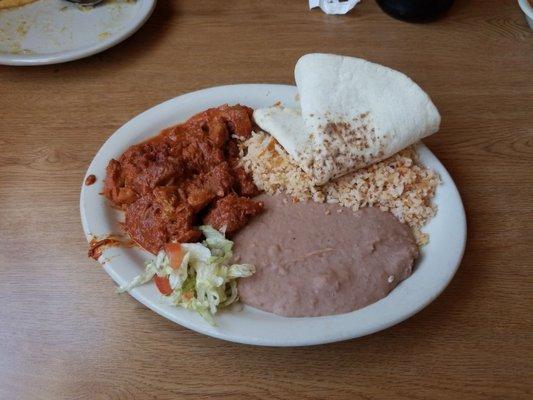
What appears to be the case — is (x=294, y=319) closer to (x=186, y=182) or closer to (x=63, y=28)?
(x=186, y=182)

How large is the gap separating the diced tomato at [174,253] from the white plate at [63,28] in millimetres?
968

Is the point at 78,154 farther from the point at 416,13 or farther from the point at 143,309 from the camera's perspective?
the point at 416,13

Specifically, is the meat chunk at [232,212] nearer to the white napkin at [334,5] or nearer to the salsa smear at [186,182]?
the salsa smear at [186,182]

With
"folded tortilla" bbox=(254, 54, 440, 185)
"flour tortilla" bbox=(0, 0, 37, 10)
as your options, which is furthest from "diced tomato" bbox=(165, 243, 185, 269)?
"flour tortilla" bbox=(0, 0, 37, 10)

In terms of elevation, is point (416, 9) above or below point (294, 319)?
above

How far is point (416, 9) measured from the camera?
2111mm

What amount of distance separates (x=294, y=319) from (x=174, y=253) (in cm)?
31

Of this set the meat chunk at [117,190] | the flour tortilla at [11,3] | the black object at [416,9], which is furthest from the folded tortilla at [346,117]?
the flour tortilla at [11,3]

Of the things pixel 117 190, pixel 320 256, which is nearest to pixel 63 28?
pixel 117 190

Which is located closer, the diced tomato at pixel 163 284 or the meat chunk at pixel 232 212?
the diced tomato at pixel 163 284

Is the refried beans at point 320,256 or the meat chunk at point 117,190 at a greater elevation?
the meat chunk at point 117,190

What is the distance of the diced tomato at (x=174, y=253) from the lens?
120 cm

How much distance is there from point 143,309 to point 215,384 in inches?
10.2

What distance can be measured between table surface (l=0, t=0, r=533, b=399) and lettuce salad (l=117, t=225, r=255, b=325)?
12cm
